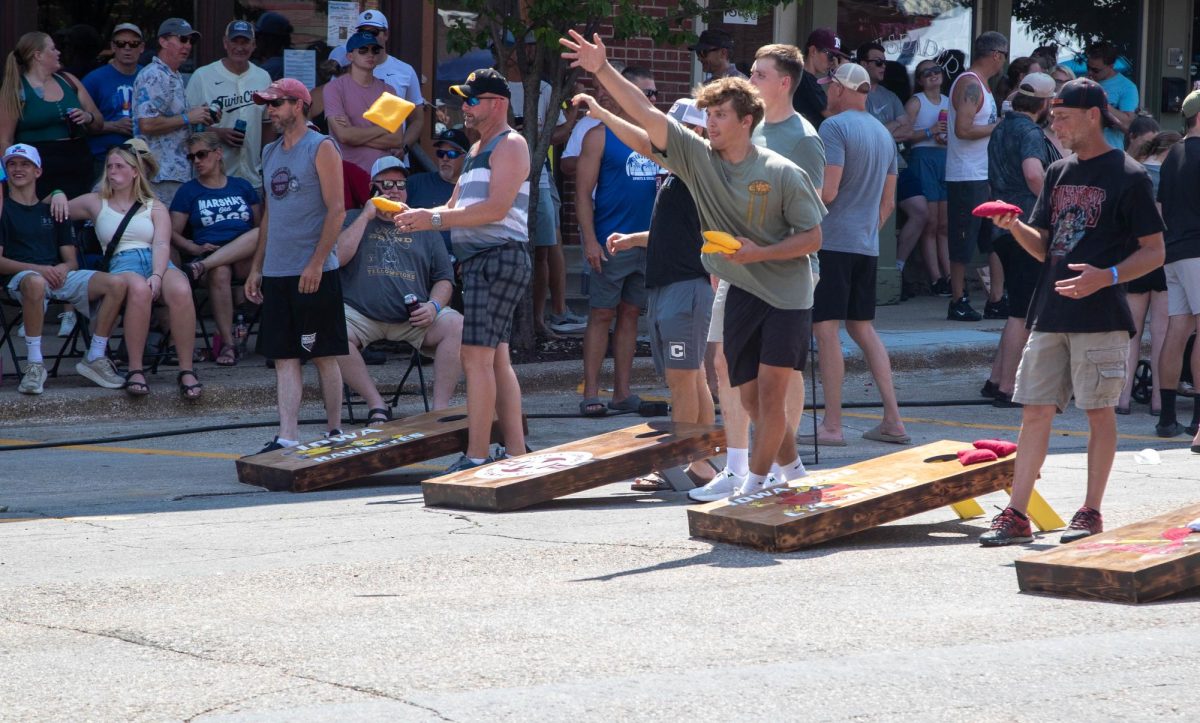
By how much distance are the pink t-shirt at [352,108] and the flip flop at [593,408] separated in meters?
2.77

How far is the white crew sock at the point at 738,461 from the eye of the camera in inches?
299

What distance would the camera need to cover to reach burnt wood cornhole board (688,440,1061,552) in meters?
6.40

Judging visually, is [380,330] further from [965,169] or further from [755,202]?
[965,169]

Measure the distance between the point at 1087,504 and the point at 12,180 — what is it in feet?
24.2

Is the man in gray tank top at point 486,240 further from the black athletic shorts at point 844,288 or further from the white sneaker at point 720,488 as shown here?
the black athletic shorts at point 844,288

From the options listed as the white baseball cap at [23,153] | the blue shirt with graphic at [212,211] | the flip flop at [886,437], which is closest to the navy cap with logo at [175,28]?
the blue shirt with graphic at [212,211]

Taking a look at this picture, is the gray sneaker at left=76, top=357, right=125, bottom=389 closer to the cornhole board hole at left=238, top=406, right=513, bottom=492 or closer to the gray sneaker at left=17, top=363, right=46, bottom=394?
the gray sneaker at left=17, top=363, right=46, bottom=394

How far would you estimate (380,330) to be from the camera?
9.87 meters

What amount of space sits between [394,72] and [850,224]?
4.67 m

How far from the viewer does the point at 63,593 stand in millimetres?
5762

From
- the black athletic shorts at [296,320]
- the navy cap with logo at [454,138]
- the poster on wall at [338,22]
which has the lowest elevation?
the black athletic shorts at [296,320]

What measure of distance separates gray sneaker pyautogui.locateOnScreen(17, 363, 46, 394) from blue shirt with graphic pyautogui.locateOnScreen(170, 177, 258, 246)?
1686 mm

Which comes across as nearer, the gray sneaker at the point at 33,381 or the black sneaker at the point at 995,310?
the gray sneaker at the point at 33,381

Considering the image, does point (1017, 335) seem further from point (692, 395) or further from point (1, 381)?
point (1, 381)
